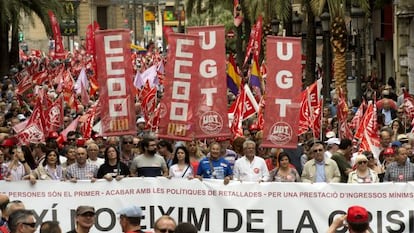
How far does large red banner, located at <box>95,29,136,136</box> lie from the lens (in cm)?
1471

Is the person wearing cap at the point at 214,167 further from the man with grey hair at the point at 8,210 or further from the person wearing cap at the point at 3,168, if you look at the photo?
the man with grey hair at the point at 8,210

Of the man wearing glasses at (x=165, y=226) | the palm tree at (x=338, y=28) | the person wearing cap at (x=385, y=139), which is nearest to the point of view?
the man wearing glasses at (x=165, y=226)

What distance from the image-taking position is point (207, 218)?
13227 millimetres

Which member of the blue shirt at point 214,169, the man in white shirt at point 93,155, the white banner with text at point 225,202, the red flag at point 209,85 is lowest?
the white banner with text at point 225,202

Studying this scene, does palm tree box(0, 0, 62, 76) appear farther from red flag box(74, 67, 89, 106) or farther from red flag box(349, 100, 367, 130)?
red flag box(349, 100, 367, 130)

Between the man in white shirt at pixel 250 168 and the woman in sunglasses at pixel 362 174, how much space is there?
909 millimetres

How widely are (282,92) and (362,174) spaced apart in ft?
5.16

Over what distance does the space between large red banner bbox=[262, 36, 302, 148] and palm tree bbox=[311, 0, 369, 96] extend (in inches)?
589

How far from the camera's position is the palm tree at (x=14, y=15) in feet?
135

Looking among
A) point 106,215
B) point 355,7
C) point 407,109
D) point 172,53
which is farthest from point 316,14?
point 106,215

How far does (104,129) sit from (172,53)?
1090 millimetres

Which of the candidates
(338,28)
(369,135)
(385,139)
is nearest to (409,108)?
(369,135)

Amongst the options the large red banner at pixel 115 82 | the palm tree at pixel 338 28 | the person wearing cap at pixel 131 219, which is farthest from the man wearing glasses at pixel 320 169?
the palm tree at pixel 338 28

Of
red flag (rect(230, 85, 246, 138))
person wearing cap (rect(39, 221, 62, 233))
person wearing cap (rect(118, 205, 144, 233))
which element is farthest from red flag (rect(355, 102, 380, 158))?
person wearing cap (rect(39, 221, 62, 233))
